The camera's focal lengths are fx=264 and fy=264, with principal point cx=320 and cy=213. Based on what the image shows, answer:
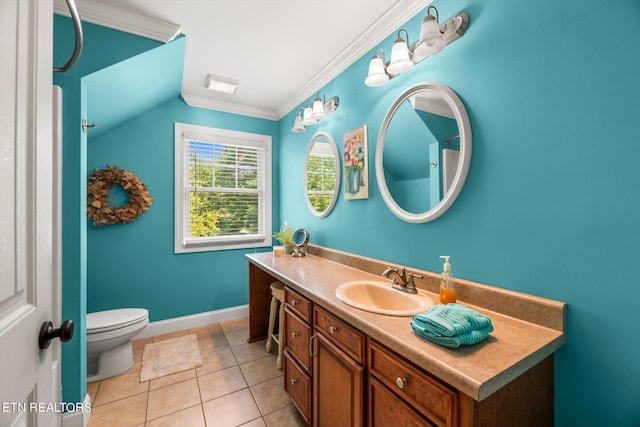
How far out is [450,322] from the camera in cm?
89

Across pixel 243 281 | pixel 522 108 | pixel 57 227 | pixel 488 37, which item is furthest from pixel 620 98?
pixel 243 281

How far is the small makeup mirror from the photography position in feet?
8.33

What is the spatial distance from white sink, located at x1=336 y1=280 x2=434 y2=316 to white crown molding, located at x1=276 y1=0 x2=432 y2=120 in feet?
5.22

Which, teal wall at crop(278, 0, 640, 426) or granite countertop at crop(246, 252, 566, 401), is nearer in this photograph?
granite countertop at crop(246, 252, 566, 401)

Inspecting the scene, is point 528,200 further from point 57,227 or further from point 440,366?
point 57,227

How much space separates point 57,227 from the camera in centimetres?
90

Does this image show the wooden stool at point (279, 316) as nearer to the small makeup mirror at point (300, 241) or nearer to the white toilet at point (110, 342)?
the small makeup mirror at point (300, 241)

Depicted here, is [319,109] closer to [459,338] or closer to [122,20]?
[122,20]

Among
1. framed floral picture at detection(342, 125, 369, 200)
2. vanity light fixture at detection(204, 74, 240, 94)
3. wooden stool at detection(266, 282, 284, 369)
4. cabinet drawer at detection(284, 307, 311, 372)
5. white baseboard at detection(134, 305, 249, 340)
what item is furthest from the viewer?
white baseboard at detection(134, 305, 249, 340)

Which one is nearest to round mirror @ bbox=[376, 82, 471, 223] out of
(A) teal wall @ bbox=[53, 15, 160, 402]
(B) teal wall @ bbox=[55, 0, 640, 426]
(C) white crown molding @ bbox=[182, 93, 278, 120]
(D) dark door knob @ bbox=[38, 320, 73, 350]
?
(B) teal wall @ bbox=[55, 0, 640, 426]

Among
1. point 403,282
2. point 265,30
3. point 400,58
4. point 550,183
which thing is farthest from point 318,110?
point 550,183

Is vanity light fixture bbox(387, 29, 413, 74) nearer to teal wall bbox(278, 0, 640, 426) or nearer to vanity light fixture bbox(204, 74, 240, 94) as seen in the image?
teal wall bbox(278, 0, 640, 426)

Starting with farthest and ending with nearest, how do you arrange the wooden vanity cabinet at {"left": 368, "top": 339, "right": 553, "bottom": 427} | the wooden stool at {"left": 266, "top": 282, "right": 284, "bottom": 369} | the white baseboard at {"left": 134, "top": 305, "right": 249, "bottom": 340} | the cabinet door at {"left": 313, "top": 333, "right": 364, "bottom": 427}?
the white baseboard at {"left": 134, "top": 305, "right": 249, "bottom": 340}
the wooden stool at {"left": 266, "top": 282, "right": 284, "bottom": 369}
the cabinet door at {"left": 313, "top": 333, "right": 364, "bottom": 427}
the wooden vanity cabinet at {"left": 368, "top": 339, "right": 553, "bottom": 427}

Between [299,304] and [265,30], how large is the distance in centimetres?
186
